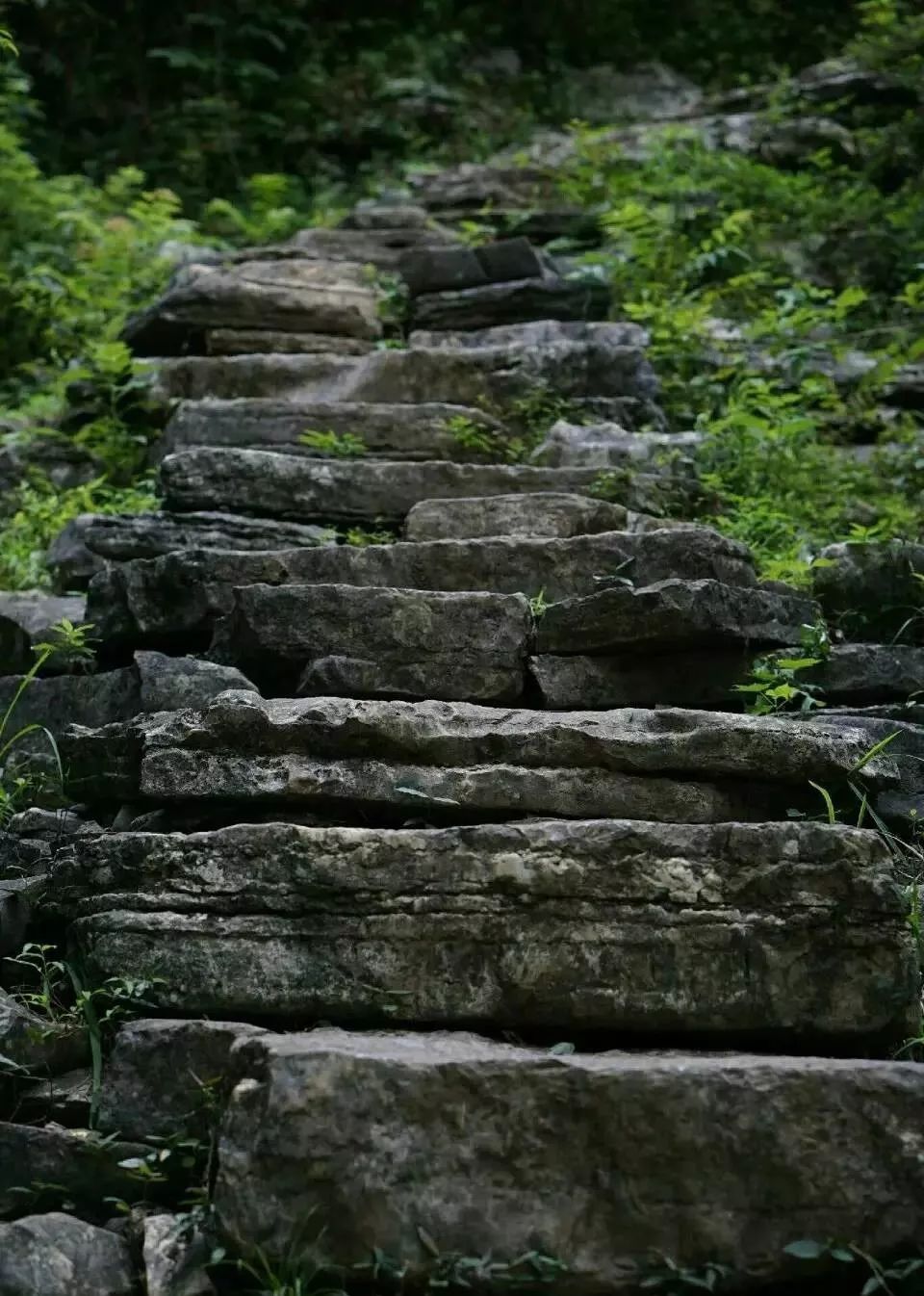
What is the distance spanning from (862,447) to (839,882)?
4176 millimetres

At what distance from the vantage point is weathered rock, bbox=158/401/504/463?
5.45 m

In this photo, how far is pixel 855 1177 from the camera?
2230 mm

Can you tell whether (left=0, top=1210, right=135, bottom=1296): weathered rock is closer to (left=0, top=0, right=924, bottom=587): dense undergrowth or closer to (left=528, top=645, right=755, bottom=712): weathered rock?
(left=528, top=645, right=755, bottom=712): weathered rock

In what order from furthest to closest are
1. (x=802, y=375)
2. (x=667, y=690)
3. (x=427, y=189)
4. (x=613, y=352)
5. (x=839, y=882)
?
1. (x=427, y=189)
2. (x=802, y=375)
3. (x=613, y=352)
4. (x=667, y=690)
5. (x=839, y=882)

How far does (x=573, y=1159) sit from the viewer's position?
2.24m

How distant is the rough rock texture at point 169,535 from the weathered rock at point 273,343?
2.09 meters

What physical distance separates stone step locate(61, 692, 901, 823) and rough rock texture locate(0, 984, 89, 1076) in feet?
1.90

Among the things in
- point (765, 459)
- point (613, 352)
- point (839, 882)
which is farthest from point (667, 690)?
point (613, 352)

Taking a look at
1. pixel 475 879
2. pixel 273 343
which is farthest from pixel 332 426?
pixel 475 879

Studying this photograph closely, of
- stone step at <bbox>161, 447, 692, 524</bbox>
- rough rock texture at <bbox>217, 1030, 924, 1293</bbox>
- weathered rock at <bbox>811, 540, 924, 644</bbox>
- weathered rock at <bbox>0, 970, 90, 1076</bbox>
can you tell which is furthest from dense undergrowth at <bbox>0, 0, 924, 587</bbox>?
weathered rock at <bbox>0, 970, 90, 1076</bbox>

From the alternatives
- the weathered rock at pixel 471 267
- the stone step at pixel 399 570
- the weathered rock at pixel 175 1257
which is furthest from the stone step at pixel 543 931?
the weathered rock at pixel 471 267

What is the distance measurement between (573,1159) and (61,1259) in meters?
0.93

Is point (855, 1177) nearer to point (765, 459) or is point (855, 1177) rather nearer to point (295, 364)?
point (765, 459)

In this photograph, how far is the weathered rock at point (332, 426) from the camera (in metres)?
5.45
